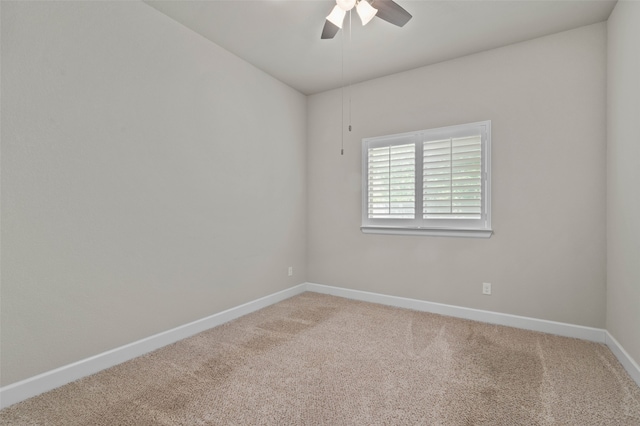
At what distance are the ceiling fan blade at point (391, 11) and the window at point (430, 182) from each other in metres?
1.43

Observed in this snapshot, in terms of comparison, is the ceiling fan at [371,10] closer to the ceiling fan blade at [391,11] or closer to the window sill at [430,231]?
the ceiling fan blade at [391,11]

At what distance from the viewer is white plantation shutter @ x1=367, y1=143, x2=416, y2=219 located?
3465 millimetres

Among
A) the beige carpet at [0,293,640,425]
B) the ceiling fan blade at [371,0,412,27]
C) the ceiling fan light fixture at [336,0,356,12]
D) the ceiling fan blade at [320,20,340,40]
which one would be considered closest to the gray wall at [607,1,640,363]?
the beige carpet at [0,293,640,425]

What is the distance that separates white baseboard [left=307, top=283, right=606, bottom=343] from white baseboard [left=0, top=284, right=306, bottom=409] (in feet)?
4.46

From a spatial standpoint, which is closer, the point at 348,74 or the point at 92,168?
the point at 92,168

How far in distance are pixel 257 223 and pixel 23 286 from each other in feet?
6.53

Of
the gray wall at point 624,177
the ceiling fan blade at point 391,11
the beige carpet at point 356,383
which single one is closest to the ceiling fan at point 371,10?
the ceiling fan blade at point 391,11

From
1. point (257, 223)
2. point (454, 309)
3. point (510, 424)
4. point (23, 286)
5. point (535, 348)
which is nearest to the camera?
point (510, 424)

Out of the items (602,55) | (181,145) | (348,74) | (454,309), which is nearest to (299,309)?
(454,309)

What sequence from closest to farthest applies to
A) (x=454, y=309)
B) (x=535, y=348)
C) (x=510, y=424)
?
(x=510, y=424)
(x=535, y=348)
(x=454, y=309)

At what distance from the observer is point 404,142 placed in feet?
11.5

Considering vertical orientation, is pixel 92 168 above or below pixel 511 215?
above

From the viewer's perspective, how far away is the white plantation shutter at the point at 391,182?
346cm

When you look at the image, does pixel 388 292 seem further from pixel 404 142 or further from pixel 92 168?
pixel 92 168
